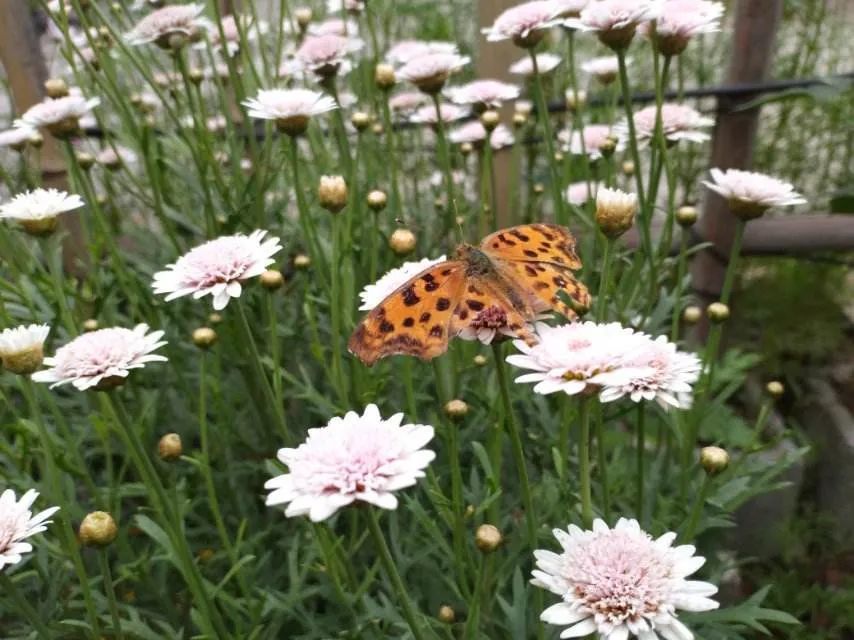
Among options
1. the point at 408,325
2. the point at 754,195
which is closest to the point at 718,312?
the point at 754,195

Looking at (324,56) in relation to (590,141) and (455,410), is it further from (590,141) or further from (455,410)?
(455,410)

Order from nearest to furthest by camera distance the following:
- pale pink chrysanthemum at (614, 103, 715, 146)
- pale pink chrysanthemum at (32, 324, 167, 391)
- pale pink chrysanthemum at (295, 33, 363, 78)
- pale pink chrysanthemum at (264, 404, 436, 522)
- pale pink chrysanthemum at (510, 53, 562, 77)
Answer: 1. pale pink chrysanthemum at (264, 404, 436, 522)
2. pale pink chrysanthemum at (32, 324, 167, 391)
3. pale pink chrysanthemum at (614, 103, 715, 146)
4. pale pink chrysanthemum at (295, 33, 363, 78)
5. pale pink chrysanthemum at (510, 53, 562, 77)

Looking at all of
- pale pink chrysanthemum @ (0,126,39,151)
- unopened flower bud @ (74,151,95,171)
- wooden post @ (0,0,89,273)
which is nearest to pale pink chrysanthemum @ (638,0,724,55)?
unopened flower bud @ (74,151,95,171)

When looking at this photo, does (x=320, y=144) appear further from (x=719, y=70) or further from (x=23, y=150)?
(x=719, y=70)

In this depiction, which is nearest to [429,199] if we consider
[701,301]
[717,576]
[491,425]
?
[701,301]

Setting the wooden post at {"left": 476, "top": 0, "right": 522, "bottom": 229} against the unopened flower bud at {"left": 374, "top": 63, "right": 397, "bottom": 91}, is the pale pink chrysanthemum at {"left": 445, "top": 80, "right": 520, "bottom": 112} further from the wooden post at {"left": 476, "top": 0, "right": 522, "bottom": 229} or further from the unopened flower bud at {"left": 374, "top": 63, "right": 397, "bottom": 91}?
the wooden post at {"left": 476, "top": 0, "right": 522, "bottom": 229}
